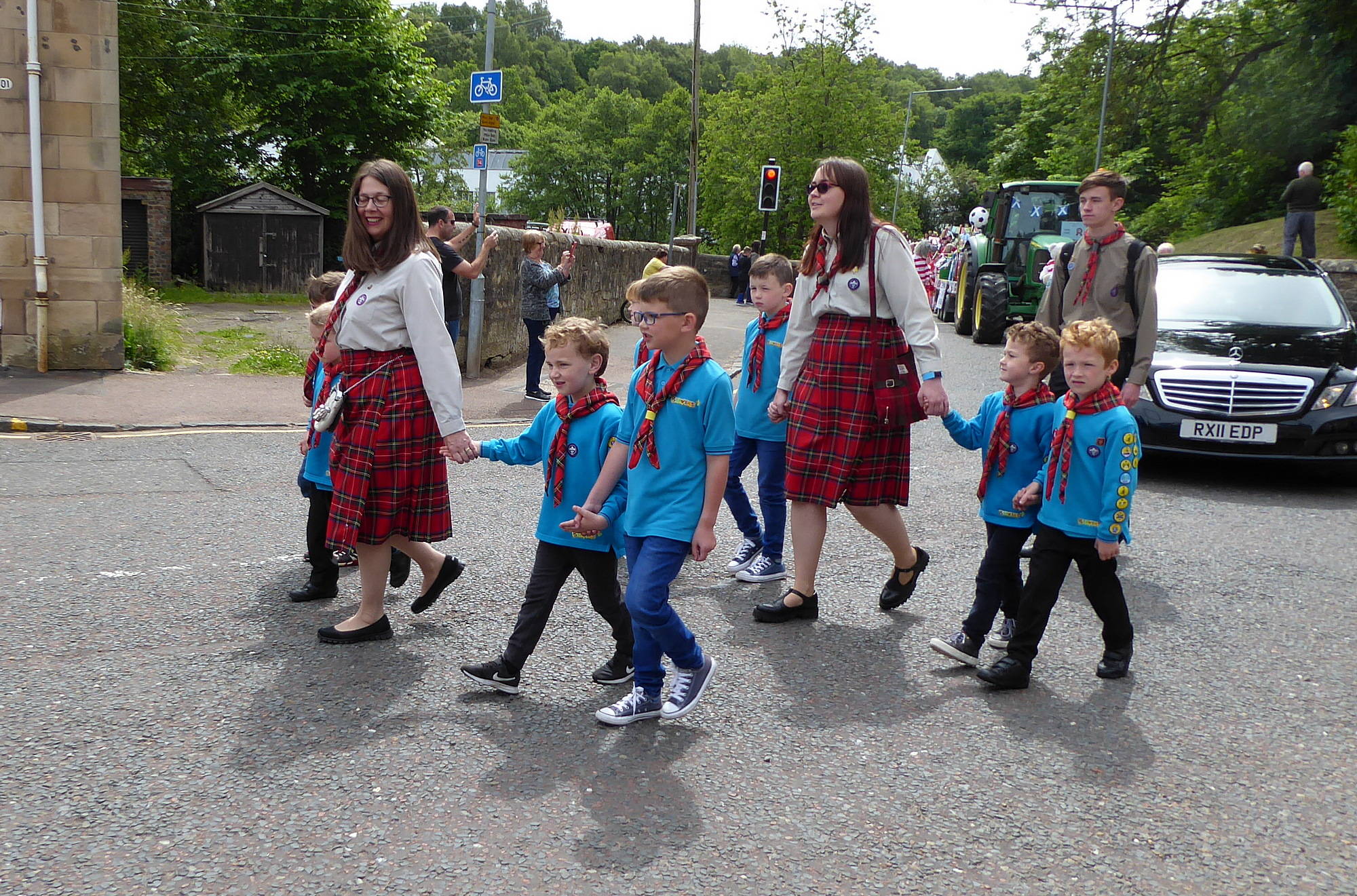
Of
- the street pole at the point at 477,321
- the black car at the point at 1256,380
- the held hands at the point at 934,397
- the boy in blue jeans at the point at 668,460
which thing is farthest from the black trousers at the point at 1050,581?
the street pole at the point at 477,321

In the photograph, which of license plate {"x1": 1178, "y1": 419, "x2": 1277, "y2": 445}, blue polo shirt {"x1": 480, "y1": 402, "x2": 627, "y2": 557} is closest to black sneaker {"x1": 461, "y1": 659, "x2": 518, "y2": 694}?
blue polo shirt {"x1": 480, "y1": 402, "x2": 627, "y2": 557}

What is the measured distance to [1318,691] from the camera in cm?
430

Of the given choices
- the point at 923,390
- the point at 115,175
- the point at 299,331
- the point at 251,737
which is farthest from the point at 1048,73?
the point at 251,737

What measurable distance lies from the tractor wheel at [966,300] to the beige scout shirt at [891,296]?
15.4 metres

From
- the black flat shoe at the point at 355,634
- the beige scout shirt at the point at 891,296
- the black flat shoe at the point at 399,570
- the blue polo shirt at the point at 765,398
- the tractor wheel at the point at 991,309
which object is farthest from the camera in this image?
the tractor wheel at the point at 991,309

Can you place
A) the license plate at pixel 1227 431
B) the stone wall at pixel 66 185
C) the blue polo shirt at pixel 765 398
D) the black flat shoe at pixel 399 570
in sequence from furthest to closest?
the stone wall at pixel 66 185 → the license plate at pixel 1227 431 → the blue polo shirt at pixel 765 398 → the black flat shoe at pixel 399 570

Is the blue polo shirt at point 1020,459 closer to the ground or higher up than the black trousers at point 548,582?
higher up

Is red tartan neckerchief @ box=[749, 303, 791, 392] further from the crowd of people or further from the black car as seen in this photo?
the black car

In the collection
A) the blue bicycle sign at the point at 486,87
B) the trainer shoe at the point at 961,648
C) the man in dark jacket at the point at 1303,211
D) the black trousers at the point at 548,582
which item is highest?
the blue bicycle sign at the point at 486,87

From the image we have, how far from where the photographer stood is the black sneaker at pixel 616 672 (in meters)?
4.14

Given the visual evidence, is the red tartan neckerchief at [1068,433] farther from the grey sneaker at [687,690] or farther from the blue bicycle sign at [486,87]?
the blue bicycle sign at [486,87]

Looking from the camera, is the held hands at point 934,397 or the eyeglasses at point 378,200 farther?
the held hands at point 934,397

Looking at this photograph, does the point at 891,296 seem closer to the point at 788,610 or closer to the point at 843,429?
the point at 843,429

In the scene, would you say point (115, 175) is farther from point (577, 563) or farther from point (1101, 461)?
point (1101, 461)
